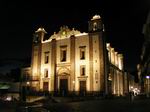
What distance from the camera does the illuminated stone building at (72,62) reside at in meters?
Result: 46.7

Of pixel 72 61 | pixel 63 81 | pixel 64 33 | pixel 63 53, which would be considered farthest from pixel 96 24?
pixel 63 81

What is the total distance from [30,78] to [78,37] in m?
16.1

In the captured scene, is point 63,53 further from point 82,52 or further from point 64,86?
point 64,86

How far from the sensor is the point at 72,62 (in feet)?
163

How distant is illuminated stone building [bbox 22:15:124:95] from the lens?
4669 centimetres

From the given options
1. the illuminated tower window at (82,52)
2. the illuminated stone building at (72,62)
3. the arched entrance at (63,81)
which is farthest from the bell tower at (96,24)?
the arched entrance at (63,81)

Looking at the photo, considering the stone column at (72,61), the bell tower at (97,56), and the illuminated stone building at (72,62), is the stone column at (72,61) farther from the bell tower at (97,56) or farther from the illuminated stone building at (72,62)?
the bell tower at (97,56)

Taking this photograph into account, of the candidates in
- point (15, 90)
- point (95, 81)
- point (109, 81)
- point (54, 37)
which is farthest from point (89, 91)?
point (15, 90)

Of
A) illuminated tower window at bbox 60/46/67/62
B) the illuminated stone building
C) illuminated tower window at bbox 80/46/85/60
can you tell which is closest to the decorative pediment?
the illuminated stone building

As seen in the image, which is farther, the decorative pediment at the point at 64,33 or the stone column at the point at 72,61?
the decorative pediment at the point at 64,33

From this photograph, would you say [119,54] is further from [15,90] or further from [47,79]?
[15,90]

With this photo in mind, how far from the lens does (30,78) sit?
2181 inches

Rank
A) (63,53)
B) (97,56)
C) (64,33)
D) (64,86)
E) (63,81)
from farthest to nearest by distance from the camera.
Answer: (64,33) < (63,53) < (63,81) < (64,86) < (97,56)

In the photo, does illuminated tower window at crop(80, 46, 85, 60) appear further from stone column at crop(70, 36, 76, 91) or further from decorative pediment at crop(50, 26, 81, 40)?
decorative pediment at crop(50, 26, 81, 40)
